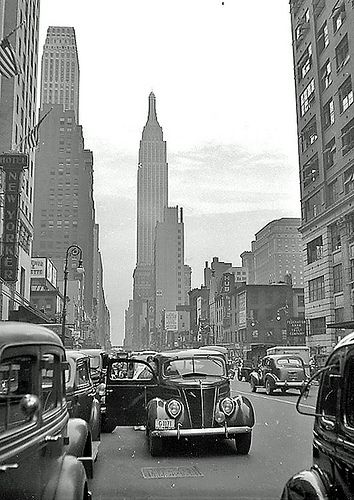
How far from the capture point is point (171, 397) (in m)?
10.8

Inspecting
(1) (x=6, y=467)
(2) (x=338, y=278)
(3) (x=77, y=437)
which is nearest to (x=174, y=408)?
(3) (x=77, y=437)

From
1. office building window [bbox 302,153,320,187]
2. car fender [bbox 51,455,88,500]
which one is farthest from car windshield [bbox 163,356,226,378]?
office building window [bbox 302,153,320,187]

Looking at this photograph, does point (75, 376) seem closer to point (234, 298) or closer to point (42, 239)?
point (234, 298)

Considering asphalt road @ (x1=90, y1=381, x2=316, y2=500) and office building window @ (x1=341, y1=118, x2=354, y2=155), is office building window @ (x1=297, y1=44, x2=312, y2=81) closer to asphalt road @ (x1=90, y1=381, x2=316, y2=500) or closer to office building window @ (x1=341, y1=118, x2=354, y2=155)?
office building window @ (x1=341, y1=118, x2=354, y2=155)

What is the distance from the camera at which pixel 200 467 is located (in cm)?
905

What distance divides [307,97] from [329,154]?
887cm

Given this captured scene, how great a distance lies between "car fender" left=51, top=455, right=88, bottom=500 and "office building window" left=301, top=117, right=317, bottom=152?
51699 millimetres

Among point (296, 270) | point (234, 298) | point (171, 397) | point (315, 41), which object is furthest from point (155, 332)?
point (171, 397)

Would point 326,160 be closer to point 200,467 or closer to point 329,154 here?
point 329,154

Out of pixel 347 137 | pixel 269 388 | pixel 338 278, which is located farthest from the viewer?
pixel 338 278

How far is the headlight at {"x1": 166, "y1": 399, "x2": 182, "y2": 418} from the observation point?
→ 1003 centimetres

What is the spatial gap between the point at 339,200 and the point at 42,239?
143 metres

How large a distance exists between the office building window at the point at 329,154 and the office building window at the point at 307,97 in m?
6.59

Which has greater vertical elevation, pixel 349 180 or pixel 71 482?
pixel 349 180
